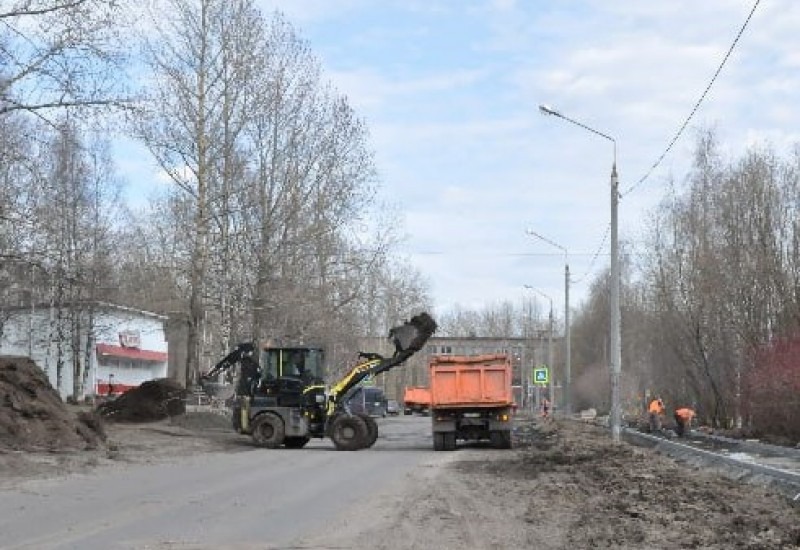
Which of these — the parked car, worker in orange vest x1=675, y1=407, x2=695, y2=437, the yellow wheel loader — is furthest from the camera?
the parked car

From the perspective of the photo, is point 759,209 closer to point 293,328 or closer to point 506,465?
point 293,328

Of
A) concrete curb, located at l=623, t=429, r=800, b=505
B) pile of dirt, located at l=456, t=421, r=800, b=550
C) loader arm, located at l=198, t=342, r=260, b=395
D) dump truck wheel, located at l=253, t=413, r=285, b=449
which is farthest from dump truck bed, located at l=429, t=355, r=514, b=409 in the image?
pile of dirt, located at l=456, t=421, r=800, b=550

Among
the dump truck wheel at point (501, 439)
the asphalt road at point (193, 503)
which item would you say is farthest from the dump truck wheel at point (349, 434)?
the asphalt road at point (193, 503)

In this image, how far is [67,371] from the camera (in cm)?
6481

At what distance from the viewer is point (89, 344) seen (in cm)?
5712

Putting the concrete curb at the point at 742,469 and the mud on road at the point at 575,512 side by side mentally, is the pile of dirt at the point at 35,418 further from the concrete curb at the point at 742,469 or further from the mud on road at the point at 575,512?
the concrete curb at the point at 742,469

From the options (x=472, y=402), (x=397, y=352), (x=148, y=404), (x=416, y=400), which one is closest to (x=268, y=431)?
(x=397, y=352)

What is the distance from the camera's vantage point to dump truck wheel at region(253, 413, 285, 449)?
2912cm

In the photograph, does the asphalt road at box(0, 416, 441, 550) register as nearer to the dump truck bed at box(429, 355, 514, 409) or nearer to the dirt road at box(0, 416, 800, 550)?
the dirt road at box(0, 416, 800, 550)

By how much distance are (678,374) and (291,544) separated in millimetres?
44994

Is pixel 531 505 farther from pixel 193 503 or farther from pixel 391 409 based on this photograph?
pixel 391 409

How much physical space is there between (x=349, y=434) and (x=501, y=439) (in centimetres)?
484

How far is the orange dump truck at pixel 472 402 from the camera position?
29766mm

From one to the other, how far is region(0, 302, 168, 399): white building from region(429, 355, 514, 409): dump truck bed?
22.6 m
